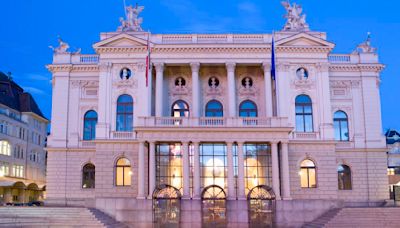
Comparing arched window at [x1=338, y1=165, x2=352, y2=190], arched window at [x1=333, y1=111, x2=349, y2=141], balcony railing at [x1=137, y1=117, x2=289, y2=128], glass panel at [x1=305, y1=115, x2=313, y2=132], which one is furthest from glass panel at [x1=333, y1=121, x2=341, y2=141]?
balcony railing at [x1=137, y1=117, x2=289, y2=128]

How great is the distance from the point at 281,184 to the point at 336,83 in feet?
42.7

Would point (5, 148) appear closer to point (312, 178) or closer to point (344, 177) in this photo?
point (312, 178)

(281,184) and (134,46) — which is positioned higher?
(134,46)

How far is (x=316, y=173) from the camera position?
46.3 meters

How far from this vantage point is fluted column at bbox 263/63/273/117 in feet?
158

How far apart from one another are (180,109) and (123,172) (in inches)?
340

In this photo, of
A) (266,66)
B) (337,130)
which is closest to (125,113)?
(266,66)

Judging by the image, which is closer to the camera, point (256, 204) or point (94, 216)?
point (94, 216)

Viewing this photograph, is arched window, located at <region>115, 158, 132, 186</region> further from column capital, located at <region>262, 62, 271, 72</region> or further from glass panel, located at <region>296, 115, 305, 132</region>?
glass panel, located at <region>296, 115, 305, 132</region>

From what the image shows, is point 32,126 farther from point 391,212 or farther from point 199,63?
point 391,212

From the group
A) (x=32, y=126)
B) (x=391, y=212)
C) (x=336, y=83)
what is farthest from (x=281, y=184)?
(x=32, y=126)

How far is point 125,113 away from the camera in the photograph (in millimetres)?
48438

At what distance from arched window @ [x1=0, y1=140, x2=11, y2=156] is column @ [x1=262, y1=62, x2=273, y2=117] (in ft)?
128

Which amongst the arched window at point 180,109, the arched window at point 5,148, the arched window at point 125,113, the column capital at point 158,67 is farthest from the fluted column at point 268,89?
A: the arched window at point 5,148
